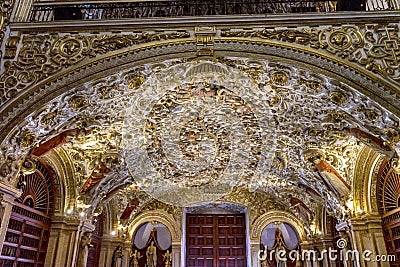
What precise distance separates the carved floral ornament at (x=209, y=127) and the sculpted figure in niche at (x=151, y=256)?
2.65 metres

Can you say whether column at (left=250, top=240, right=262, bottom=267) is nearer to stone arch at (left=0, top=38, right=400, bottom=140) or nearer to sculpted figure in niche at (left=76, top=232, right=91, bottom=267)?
sculpted figure in niche at (left=76, top=232, right=91, bottom=267)

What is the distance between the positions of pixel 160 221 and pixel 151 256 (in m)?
1.27

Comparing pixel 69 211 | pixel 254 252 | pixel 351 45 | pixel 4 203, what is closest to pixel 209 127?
pixel 351 45

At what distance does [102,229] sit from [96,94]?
7.14 metres

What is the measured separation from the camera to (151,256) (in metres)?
12.7

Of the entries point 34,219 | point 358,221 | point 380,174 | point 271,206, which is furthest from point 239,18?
point 271,206

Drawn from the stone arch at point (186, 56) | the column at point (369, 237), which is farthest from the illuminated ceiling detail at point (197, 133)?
the column at point (369, 237)

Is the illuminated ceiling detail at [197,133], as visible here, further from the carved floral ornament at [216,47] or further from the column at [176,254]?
the column at [176,254]

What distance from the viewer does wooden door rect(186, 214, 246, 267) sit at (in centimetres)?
1278

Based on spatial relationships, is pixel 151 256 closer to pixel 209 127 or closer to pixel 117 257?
pixel 117 257

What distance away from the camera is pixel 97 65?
5.73 metres

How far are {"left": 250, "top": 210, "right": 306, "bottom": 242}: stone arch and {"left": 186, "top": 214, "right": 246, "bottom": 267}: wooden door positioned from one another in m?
0.68

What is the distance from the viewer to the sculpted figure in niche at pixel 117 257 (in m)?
11.7

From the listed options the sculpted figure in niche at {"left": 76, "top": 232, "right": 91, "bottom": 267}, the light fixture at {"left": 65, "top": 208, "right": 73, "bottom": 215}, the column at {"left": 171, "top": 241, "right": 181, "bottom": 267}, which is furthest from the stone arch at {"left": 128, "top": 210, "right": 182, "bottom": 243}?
the light fixture at {"left": 65, "top": 208, "right": 73, "bottom": 215}
